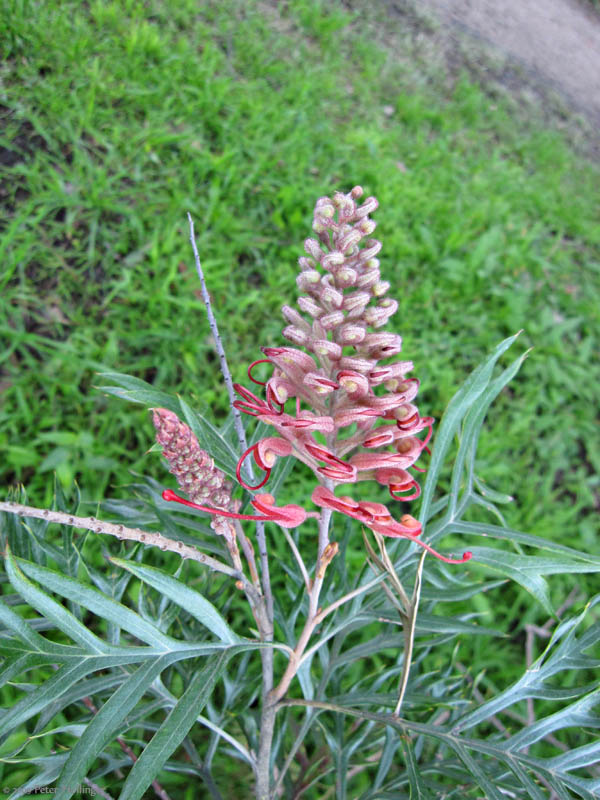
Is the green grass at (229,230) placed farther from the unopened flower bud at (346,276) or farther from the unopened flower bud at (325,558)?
the unopened flower bud at (346,276)

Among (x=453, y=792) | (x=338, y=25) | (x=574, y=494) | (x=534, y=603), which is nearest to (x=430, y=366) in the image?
(x=574, y=494)

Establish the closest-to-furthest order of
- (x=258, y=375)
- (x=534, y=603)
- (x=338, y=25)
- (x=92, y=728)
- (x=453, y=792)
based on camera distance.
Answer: (x=92, y=728) < (x=453, y=792) < (x=258, y=375) < (x=534, y=603) < (x=338, y=25)

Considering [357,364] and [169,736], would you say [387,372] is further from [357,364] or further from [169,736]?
[169,736]

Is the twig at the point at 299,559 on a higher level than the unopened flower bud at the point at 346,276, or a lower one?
lower

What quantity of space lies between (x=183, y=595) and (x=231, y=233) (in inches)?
74.9

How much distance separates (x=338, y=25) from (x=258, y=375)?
9.85 ft

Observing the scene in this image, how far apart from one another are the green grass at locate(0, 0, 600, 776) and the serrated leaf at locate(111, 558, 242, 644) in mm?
1092

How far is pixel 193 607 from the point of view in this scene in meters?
0.79

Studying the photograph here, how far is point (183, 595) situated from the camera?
77cm

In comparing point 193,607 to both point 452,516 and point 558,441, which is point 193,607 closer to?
point 452,516

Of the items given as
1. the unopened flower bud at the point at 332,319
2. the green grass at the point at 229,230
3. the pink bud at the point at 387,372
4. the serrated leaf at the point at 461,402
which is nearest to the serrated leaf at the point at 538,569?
the serrated leaf at the point at 461,402

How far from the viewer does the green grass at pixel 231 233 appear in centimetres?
202

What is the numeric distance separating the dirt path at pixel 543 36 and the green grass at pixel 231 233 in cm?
128

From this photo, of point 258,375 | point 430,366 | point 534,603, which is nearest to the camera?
point 258,375
